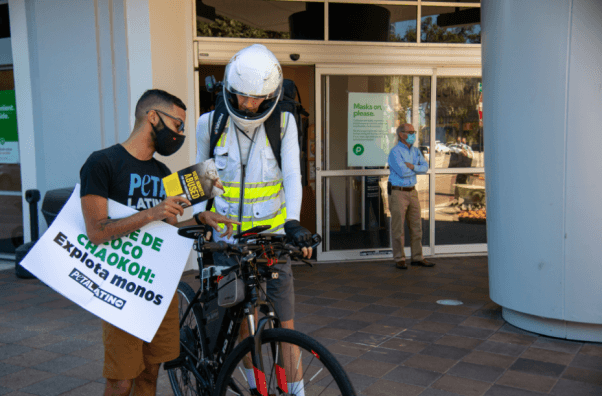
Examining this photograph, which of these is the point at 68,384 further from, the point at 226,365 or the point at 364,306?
the point at 364,306

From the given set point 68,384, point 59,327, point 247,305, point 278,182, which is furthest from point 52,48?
point 247,305

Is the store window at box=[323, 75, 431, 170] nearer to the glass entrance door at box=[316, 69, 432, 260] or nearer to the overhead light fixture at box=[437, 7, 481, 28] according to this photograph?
the glass entrance door at box=[316, 69, 432, 260]

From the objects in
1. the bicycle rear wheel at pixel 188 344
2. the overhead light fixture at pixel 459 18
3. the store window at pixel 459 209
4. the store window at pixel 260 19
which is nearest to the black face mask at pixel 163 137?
the bicycle rear wheel at pixel 188 344

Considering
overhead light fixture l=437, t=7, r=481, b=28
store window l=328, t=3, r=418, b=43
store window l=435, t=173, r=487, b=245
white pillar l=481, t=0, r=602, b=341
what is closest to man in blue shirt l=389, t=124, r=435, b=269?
store window l=435, t=173, r=487, b=245

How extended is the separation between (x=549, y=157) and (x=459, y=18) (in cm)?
425

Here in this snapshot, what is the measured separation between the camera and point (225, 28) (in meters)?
7.23

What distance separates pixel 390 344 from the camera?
14.5 feet

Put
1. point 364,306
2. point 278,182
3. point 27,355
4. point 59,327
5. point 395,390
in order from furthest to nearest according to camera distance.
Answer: point 364,306 < point 59,327 < point 27,355 < point 395,390 < point 278,182

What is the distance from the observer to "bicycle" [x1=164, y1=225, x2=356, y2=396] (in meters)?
2.10

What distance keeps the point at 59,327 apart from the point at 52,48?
368cm

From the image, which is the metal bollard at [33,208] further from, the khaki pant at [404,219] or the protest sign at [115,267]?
the protest sign at [115,267]

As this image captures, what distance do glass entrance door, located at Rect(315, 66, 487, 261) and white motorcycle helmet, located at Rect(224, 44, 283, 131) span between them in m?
5.12

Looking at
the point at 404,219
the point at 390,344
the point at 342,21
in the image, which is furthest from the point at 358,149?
the point at 390,344

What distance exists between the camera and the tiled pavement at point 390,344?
11.9 feet
